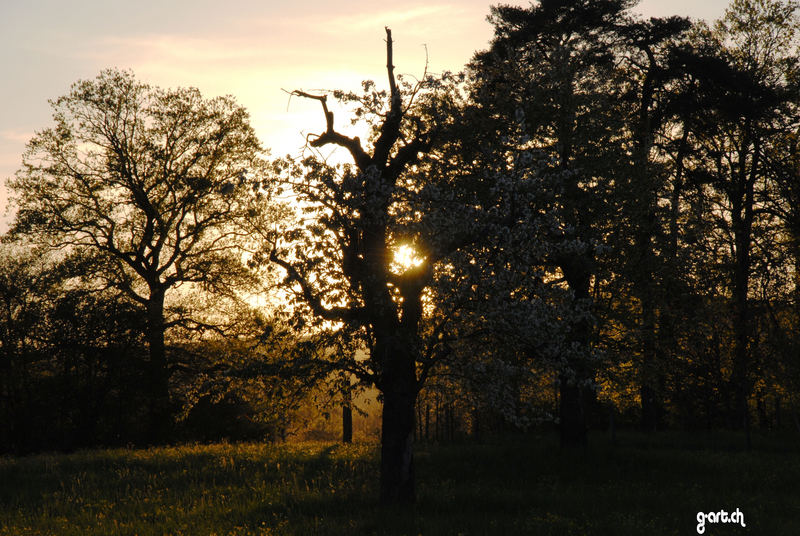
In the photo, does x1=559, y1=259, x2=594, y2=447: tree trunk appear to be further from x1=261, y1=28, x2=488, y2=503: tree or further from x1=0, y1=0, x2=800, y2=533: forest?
x1=261, y1=28, x2=488, y2=503: tree

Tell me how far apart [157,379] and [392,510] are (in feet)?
77.0

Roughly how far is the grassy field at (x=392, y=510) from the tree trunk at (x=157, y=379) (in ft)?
29.4

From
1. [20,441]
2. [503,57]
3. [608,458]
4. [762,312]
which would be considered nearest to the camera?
[608,458]

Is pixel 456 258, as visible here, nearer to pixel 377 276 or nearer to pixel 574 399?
pixel 377 276

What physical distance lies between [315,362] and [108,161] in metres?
26.1

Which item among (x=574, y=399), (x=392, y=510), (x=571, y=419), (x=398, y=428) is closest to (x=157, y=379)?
(x=571, y=419)

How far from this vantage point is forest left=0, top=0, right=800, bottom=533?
16172mm

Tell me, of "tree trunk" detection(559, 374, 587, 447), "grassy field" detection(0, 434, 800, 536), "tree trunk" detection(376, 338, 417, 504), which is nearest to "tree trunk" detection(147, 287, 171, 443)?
"grassy field" detection(0, 434, 800, 536)

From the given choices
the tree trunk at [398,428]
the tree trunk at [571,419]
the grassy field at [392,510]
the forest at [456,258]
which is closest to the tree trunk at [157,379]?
→ the forest at [456,258]

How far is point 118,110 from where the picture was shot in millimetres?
37656

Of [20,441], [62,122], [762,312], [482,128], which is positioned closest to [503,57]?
[482,128]

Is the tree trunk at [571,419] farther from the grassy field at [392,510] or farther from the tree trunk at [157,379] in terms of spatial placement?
the tree trunk at [157,379]

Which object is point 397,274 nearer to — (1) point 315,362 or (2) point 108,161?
(1) point 315,362

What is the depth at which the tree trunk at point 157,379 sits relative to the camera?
35.6 meters
